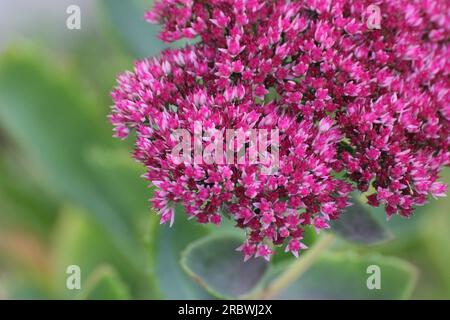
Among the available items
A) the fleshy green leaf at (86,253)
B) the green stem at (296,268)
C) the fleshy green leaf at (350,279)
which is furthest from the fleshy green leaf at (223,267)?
the fleshy green leaf at (86,253)

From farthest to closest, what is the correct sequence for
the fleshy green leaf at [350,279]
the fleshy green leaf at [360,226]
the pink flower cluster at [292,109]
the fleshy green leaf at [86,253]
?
the fleshy green leaf at [86,253]
the fleshy green leaf at [350,279]
the fleshy green leaf at [360,226]
the pink flower cluster at [292,109]

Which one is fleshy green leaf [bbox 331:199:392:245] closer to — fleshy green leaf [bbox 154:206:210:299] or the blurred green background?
the blurred green background

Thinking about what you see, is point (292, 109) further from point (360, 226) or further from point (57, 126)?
point (57, 126)

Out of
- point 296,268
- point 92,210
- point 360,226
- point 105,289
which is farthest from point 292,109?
point 92,210

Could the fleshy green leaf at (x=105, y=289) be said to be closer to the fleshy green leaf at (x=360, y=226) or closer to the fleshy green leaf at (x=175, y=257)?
the fleshy green leaf at (x=175, y=257)

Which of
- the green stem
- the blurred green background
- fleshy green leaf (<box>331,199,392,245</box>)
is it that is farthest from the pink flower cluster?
the blurred green background

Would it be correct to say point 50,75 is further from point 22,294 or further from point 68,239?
point 22,294

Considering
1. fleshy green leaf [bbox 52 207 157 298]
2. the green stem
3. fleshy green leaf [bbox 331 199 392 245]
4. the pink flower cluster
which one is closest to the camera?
the pink flower cluster
